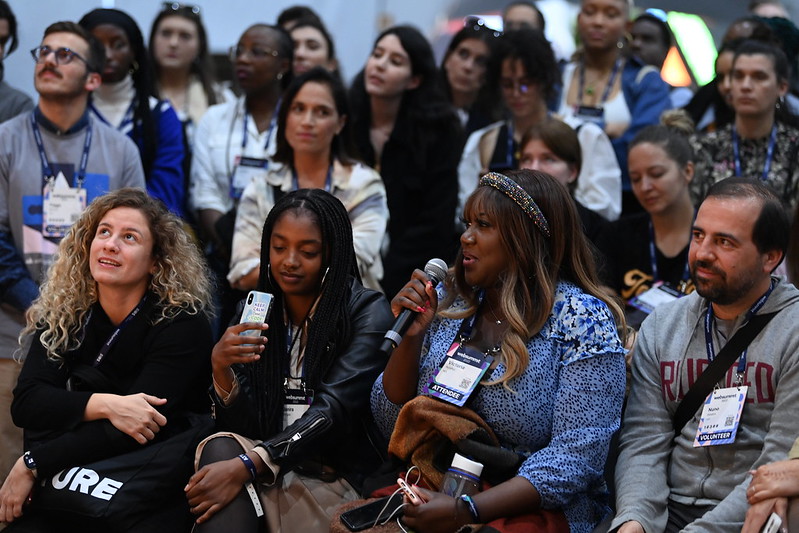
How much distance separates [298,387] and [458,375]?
697 millimetres

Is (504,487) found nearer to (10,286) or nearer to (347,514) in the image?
(347,514)

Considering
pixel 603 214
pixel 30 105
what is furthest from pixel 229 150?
pixel 603 214

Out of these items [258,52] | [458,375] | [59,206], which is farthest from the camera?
[258,52]

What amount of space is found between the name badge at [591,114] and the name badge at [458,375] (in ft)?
8.84

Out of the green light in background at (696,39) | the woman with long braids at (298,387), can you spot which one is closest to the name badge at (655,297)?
the woman with long braids at (298,387)

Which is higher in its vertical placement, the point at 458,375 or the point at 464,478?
the point at 458,375

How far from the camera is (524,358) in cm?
321

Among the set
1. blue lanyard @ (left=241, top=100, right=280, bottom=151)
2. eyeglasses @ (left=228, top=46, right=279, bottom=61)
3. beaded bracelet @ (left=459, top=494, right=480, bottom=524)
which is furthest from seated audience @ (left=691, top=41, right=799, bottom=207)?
beaded bracelet @ (left=459, top=494, right=480, bottom=524)

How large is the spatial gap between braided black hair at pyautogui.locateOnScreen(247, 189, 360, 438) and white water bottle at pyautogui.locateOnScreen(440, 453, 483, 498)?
2.40ft

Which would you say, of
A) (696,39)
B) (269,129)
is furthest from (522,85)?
(696,39)

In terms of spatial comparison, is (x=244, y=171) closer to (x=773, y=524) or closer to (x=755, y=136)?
(x=755, y=136)

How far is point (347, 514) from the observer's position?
3.13 m

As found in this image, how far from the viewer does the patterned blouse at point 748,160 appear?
16.5ft

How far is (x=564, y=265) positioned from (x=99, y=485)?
1.71 meters
